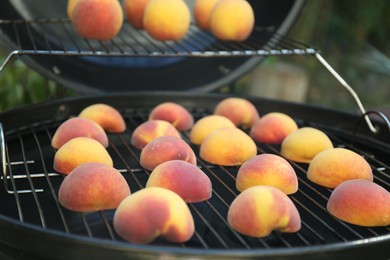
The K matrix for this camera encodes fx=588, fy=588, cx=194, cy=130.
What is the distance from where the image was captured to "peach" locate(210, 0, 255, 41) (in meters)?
1.73

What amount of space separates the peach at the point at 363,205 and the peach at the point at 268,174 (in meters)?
0.12

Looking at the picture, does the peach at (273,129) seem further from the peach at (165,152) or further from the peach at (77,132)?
the peach at (77,132)

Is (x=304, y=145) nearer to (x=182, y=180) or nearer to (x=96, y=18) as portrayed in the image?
(x=182, y=180)

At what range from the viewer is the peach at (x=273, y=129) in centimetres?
162

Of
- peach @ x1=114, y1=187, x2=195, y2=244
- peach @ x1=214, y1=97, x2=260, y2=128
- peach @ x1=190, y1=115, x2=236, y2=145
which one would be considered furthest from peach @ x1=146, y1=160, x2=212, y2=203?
peach @ x1=214, y1=97, x2=260, y2=128

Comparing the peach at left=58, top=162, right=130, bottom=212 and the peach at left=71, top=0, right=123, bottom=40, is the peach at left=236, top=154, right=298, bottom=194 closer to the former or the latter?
the peach at left=58, top=162, right=130, bottom=212

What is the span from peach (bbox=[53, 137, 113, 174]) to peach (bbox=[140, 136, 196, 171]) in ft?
A: 0.32

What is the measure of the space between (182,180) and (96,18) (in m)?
0.66

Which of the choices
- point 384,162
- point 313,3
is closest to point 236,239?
point 384,162

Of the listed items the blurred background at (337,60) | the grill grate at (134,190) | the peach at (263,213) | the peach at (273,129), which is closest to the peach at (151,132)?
the grill grate at (134,190)

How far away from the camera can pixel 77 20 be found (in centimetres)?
166

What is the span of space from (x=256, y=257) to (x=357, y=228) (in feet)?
1.24

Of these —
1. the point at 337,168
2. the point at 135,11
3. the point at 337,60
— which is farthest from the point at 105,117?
the point at 337,60

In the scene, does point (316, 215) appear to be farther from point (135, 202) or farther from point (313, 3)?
point (313, 3)
